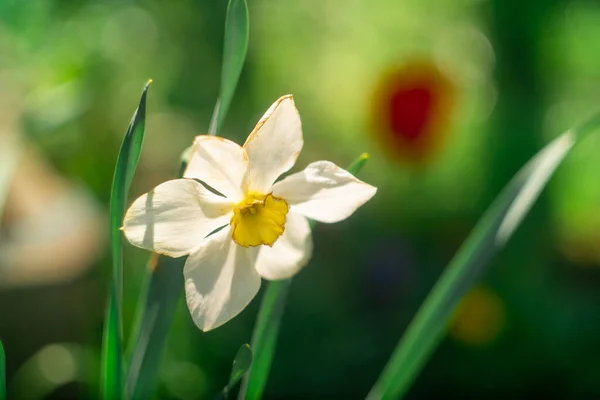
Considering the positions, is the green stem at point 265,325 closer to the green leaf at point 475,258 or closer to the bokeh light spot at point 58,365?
the green leaf at point 475,258

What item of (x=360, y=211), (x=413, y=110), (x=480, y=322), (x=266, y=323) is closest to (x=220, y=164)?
(x=266, y=323)

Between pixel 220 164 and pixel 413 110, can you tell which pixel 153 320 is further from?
pixel 413 110

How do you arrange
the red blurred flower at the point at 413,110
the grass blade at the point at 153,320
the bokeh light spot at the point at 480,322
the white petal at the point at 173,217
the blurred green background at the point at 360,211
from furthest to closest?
1. the red blurred flower at the point at 413,110
2. the bokeh light spot at the point at 480,322
3. the blurred green background at the point at 360,211
4. the grass blade at the point at 153,320
5. the white petal at the point at 173,217

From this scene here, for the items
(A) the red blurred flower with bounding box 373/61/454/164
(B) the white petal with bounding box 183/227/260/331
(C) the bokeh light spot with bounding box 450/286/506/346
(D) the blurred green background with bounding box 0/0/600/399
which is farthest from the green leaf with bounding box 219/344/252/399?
(A) the red blurred flower with bounding box 373/61/454/164

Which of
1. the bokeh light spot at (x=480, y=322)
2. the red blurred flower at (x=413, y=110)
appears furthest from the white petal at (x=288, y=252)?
the red blurred flower at (x=413, y=110)

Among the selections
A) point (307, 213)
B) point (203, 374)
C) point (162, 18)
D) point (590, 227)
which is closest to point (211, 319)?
point (307, 213)

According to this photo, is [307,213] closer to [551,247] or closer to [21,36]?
[21,36]

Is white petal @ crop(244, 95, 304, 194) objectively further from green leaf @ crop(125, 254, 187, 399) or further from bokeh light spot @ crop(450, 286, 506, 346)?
bokeh light spot @ crop(450, 286, 506, 346)
